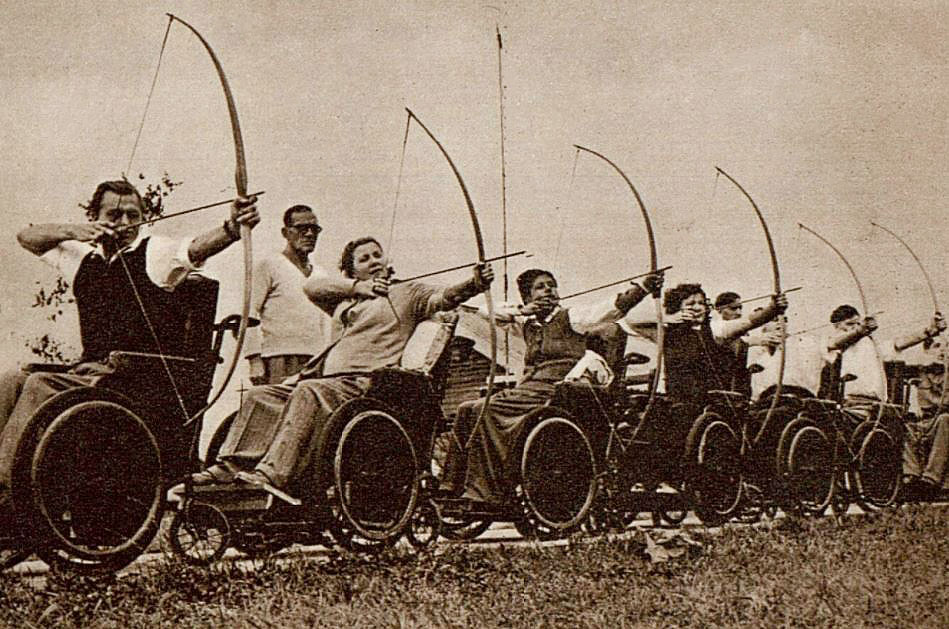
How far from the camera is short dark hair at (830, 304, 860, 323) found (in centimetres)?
866

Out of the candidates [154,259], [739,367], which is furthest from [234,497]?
[739,367]

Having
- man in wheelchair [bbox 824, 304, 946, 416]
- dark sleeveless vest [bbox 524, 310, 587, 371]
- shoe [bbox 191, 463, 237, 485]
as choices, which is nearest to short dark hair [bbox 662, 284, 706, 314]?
dark sleeveless vest [bbox 524, 310, 587, 371]

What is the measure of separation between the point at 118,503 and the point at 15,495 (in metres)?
0.42

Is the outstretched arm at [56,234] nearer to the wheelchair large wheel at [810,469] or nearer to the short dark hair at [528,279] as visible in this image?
the short dark hair at [528,279]

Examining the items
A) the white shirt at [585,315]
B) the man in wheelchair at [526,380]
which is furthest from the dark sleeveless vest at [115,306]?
the white shirt at [585,315]

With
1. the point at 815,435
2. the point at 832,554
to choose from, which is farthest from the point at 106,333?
the point at 815,435

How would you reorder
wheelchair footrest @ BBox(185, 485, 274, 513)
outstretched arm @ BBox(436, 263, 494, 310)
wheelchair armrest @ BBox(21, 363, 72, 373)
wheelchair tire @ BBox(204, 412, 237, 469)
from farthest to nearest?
1. wheelchair tire @ BBox(204, 412, 237, 469)
2. outstretched arm @ BBox(436, 263, 494, 310)
3. wheelchair footrest @ BBox(185, 485, 274, 513)
4. wheelchair armrest @ BBox(21, 363, 72, 373)

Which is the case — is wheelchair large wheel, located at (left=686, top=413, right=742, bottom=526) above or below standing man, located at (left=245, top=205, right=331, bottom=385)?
below

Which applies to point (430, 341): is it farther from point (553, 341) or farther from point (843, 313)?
point (843, 313)

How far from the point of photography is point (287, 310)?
6113mm

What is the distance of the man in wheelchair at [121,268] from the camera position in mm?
4387

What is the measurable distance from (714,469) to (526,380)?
1.45 meters

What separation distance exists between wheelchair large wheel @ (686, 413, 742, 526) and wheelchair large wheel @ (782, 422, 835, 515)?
48 centimetres

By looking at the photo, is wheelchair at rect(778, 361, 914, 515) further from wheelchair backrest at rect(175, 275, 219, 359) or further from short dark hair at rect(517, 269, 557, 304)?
wheelchair backrest at rect(175, 275, 219, 359)
